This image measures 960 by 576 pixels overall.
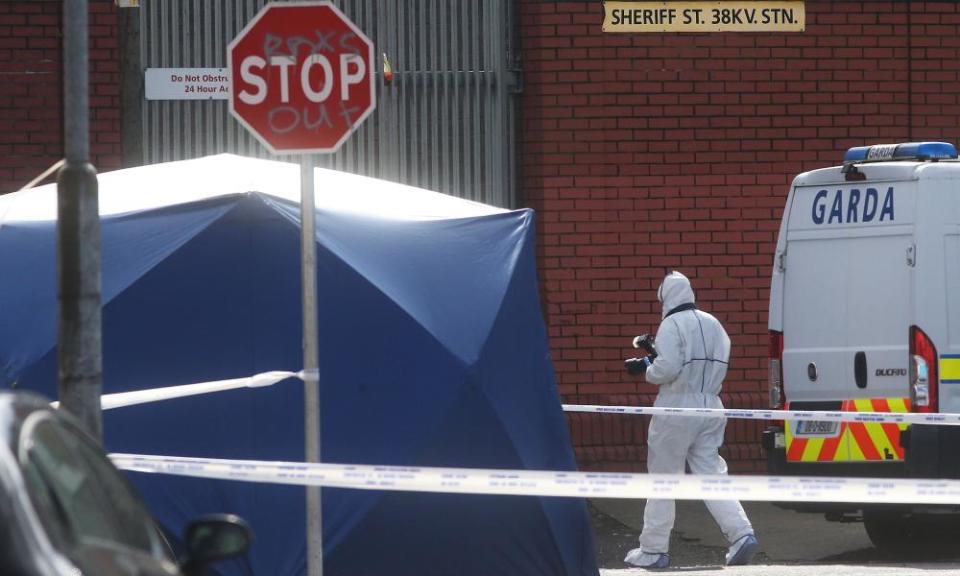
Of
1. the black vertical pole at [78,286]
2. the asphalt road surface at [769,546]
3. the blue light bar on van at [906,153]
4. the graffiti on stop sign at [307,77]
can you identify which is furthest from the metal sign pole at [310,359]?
the blue light bar on van at [906,153]

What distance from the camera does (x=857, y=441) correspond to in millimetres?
9961

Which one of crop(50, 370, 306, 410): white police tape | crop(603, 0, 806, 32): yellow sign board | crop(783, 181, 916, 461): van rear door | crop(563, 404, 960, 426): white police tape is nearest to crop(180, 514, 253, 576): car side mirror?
crop(50, 370, 306, 410): white police tape

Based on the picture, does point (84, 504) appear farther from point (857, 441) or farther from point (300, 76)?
point (857, 441)

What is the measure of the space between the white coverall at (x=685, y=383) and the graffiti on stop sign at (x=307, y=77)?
12.7 ft

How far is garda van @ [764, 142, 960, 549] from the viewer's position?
963 centimetres

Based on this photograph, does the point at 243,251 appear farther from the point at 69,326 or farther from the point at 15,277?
the point at 69,326

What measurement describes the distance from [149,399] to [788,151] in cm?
743

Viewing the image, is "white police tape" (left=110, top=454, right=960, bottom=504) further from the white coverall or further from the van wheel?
the van wheel

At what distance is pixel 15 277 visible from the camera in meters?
8.41

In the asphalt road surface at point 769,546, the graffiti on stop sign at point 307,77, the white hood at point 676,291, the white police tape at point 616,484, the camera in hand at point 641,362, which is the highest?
the graffiti on stop sign at point 307,77

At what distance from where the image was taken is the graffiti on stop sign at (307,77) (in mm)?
6891

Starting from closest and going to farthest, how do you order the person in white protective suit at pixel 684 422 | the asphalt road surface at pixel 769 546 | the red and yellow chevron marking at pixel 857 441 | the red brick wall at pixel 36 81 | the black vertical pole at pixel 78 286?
the black vertical pole at pixel 78 286, the asphalt road surface at pixel 769 546, the red and yellow chevron marking at pixel 857 441, the person in white protective suit at pixel 684 422, the red brick wall at pixel 36 81

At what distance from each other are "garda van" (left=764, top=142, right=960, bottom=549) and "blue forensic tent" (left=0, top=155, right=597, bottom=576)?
7.15ft

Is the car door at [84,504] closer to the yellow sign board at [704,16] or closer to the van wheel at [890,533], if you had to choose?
the van wheel at [890,533]
